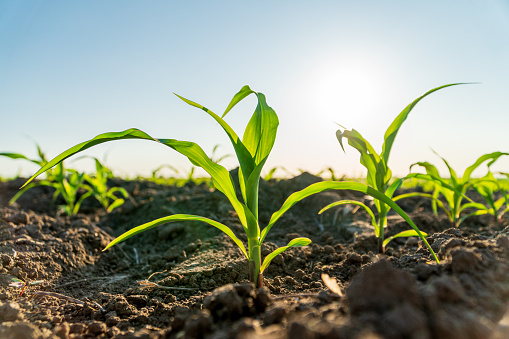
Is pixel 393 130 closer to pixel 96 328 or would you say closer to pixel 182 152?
pixel 182 152

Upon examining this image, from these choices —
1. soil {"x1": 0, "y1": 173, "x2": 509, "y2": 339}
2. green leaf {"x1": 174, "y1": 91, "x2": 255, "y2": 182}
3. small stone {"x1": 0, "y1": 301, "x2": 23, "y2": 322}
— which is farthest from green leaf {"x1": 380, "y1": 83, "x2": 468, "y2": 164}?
small stone {"x1": 0, "y1": 301, "x2": 23, "y2": 322}

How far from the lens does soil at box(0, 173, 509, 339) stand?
928 mm

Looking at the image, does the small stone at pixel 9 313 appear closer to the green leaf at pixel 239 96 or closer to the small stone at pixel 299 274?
the green leaf at pixel 239 96

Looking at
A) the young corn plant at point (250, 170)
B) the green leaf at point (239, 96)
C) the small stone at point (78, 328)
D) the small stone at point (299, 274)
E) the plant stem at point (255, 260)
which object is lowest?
the small stone at point (78, 328)

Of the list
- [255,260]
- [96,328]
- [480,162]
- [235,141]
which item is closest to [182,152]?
[235,141]

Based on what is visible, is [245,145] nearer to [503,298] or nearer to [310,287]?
[310,287]

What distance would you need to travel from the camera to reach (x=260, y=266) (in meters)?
1.68

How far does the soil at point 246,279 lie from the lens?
928mm

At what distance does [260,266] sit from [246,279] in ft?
1.04

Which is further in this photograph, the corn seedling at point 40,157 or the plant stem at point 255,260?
the corn seedling at point 40,157

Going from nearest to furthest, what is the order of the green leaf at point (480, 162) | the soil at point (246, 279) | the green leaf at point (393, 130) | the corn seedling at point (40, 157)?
the soil at point (246, 279) → the green leaf at point (393, 130) → the green leaf at point (480, 162) → the corn seedling at point (40, 157)

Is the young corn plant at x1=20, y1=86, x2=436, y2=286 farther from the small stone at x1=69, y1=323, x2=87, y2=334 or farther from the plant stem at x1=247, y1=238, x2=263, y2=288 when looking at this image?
the small stone at x1=69, y1=323, x2=87, y2=334

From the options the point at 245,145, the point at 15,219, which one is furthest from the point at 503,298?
the point at 15,219

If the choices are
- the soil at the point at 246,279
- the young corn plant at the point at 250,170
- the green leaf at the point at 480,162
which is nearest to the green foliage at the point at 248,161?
the young corn plant at the point at 250,170
